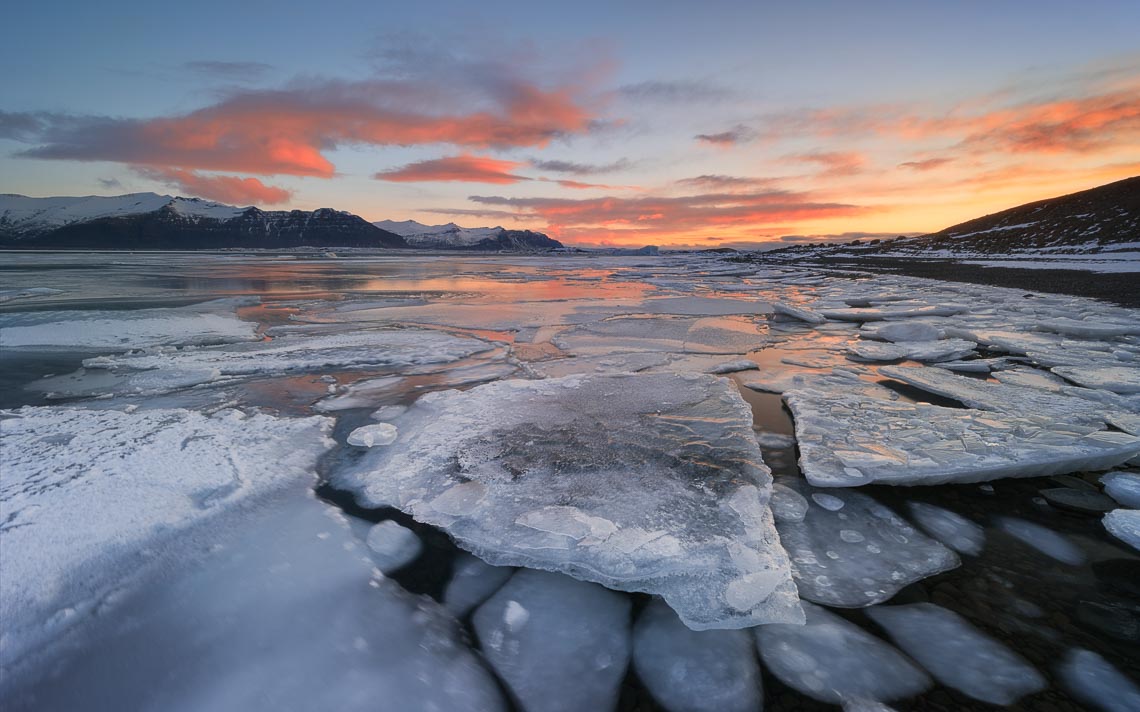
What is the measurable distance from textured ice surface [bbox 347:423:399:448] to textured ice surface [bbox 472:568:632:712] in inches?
64.2

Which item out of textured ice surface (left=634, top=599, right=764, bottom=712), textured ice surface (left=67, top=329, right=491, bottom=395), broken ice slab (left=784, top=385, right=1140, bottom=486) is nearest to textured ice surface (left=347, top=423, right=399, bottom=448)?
textured ice surface (left=67, top=329, right=491, bottom=395)

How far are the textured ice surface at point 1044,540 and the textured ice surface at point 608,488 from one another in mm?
1093

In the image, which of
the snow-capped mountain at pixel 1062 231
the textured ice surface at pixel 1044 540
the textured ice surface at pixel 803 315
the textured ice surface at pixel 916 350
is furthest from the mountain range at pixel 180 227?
the textured ice surface at pixel 1044 540

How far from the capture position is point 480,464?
9.13 feet

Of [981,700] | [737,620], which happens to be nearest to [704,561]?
[737,620]

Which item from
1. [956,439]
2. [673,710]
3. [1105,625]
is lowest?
[673,710]

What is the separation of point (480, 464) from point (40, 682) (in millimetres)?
1778

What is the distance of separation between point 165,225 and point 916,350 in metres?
191

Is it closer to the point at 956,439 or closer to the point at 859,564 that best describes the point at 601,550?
the point at 859,564

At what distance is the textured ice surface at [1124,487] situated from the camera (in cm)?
239

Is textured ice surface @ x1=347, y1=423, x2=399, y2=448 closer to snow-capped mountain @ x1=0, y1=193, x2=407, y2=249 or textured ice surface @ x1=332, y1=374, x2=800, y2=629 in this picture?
textured ice surface @ x1=332, y1=374, x2=800, y2=629

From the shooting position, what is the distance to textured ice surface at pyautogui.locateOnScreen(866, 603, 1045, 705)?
142 cm

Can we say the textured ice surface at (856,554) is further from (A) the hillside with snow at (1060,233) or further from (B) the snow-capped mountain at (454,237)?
(B) the snow-capped mountain at (454,237)

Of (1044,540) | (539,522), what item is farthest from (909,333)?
(539,522)
